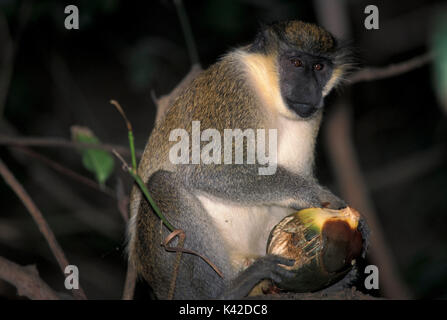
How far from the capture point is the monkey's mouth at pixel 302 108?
4.51 m

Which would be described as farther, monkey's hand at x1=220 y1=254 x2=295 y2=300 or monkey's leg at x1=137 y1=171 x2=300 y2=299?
monkey's leg at x1=137 y1=171 x2=300 y2=299

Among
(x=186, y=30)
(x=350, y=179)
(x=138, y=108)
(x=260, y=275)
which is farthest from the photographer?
(x=138, y=108)

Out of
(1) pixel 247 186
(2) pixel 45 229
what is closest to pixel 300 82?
(1) pixel 247 186

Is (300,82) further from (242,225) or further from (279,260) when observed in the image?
(279,260)

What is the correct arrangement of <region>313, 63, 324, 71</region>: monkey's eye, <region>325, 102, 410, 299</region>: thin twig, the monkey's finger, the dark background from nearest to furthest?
the monkey's finger → <region>313, 63, 324, 71</region>: monkey's eye → <region>325, 102, 410, 299</region>: thin twig → the dark background

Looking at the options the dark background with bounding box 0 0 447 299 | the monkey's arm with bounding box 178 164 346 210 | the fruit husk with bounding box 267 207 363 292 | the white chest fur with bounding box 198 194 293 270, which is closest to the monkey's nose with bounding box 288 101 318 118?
the monkey's arm with bounding box 178 164 346 210

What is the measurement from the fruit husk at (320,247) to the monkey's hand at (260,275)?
0.14 ft

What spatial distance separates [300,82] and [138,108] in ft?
23.2

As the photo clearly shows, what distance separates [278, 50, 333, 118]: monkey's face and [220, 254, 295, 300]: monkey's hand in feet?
5.18

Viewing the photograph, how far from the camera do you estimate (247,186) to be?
4.32 metres

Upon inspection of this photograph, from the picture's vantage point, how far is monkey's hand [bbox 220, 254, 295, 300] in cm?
338

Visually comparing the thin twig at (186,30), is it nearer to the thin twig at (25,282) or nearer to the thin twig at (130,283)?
the thin twig at (130,283)

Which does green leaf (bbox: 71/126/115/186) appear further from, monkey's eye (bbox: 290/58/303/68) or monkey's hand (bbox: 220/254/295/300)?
monkey's eye (bbox: 290/58/303/68)
